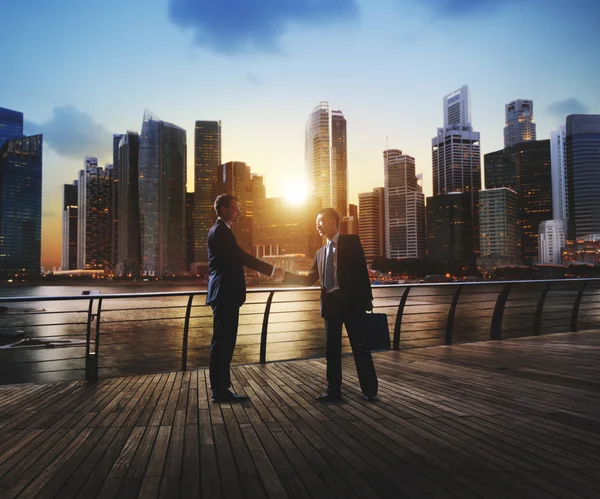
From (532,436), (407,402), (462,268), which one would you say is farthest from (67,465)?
(462,268)

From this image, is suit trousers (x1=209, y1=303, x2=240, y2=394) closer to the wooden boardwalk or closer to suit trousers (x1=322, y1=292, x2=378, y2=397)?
the wooden boardwalk

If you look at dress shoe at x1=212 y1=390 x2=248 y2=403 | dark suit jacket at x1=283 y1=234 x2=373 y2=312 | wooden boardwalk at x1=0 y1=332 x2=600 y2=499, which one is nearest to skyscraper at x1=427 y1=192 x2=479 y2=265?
wooden boardwalk at x1=0 y1=332 x2=600 y2=499

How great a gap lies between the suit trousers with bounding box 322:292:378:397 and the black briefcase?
4cm

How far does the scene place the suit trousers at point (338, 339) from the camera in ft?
12.3

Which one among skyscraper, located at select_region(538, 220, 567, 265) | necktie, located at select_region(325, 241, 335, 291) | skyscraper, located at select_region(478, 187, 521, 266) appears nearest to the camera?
necktie, located at select_region(325, 241, 335, 291)

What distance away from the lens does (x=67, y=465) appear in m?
2.36

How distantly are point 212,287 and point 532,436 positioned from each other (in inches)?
109

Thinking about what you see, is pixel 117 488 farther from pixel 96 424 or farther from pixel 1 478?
pixel 96 424

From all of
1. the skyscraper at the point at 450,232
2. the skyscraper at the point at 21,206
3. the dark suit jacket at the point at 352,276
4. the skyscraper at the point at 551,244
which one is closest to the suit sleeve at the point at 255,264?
the dark suit jacket at the point at 352,276

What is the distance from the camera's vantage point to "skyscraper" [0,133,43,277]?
168500mm

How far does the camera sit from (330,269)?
3.85 meters

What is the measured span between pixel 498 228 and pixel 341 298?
608 ft

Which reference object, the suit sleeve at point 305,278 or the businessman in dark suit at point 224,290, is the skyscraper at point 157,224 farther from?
the businessman in dark suit at point 224,290

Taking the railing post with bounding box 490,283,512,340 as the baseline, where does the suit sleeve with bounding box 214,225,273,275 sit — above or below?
above
